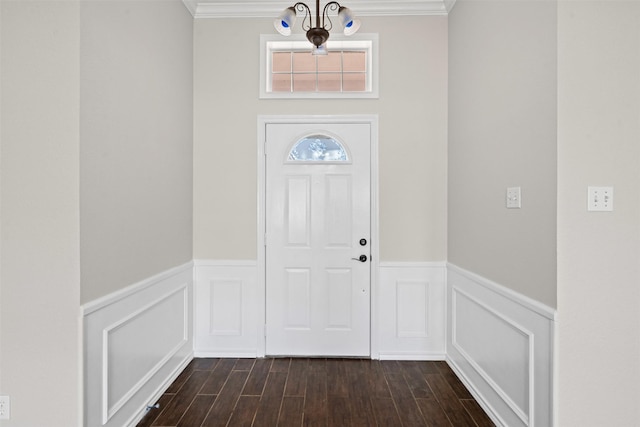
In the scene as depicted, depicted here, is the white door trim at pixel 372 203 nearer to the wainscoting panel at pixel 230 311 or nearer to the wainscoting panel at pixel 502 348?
the wainscoting panel at pixel 230 311

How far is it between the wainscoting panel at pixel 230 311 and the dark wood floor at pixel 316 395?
0.12 meters

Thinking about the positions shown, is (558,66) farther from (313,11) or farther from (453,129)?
(313,11)

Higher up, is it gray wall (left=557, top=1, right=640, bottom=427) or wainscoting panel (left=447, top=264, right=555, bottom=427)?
gray wall (left=557, top=1, right=640, bottom=427)

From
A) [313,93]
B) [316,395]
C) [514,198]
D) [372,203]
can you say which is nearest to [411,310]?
[372,203]

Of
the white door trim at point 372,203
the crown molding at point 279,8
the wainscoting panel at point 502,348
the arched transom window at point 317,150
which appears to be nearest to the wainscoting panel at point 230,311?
the white door trim at point 372,203

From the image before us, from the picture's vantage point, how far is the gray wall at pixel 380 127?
314 centimetres

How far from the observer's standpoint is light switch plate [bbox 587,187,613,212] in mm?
1701

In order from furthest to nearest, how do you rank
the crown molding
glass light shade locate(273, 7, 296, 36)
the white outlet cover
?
the crown molding → glass light shade locate(273, 7, 296, 36) → the white outlet cover

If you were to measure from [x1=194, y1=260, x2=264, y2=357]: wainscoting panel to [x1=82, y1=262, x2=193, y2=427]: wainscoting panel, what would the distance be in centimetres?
17

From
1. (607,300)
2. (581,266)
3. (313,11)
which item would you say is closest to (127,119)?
(313,11)

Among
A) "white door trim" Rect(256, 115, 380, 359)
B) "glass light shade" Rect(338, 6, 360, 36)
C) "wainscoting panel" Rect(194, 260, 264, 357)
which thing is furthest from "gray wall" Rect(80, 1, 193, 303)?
"glass light shade" Rect(338, 6, 360, 36)

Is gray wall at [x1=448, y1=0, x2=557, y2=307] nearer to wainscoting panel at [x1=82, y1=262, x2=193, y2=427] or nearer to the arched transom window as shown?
the arched transom window

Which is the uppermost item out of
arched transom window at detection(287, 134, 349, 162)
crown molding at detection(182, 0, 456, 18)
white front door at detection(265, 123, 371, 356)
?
crown molding at detection(182, 0, 456, 18)

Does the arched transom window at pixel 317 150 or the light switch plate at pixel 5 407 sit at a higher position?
the arched transom window at pixel 317 150
